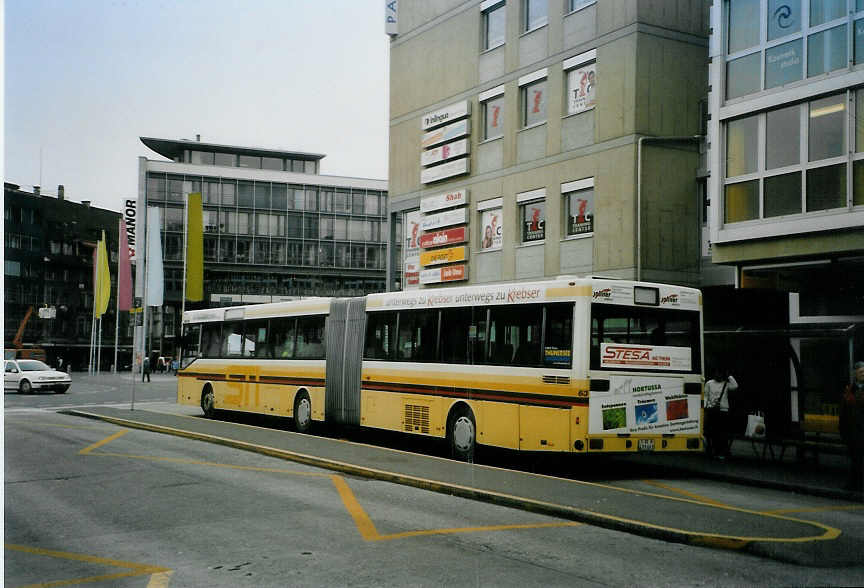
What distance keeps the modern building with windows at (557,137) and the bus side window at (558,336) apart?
28.7 ft

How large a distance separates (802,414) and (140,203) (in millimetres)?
51238

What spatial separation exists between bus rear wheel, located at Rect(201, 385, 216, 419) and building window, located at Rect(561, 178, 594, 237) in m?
10.8

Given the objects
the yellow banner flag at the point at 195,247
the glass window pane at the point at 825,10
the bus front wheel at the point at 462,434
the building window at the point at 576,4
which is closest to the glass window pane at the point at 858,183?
the glass window pane at the point at 825,10

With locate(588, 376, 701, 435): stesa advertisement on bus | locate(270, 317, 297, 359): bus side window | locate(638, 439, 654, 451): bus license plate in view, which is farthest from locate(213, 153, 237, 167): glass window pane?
locate(638, 439, 654, 451): bus license plate

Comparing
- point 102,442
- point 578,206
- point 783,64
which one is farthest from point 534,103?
point 102,442

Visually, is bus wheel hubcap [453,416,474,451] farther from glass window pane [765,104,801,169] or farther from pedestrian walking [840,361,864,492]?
glass window pane [765,104,801,169]

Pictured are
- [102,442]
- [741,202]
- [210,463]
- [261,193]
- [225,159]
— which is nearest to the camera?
[210,463]

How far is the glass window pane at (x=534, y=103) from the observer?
2586 cm

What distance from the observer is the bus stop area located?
8609mm

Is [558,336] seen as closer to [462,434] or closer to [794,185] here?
[462,434]

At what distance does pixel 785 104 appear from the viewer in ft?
56.9

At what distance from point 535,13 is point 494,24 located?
206 cm

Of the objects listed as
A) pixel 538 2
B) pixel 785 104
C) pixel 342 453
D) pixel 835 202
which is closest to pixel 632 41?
pixel 538 2

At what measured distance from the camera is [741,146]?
18.7 metres
